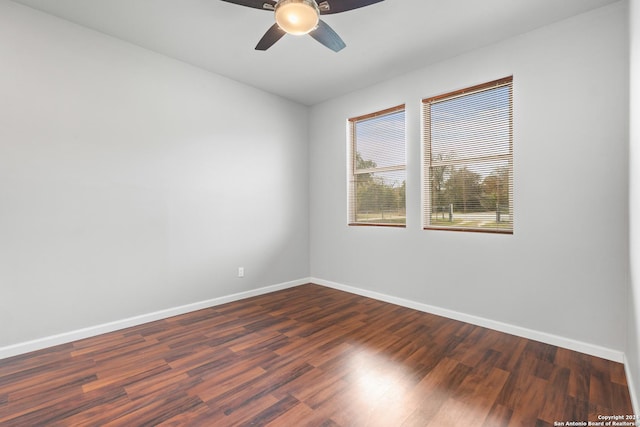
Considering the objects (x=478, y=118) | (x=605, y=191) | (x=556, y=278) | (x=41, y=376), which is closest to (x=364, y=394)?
(x=556, y=278)

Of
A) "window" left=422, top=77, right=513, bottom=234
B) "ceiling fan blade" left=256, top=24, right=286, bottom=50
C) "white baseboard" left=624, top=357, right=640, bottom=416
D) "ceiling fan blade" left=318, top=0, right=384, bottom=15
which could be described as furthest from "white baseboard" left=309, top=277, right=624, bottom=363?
"ceiling fan blade" left=256, top=24, right=286, bottom=50

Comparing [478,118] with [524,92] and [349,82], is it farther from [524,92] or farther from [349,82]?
[349,82]

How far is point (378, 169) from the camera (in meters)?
3.95

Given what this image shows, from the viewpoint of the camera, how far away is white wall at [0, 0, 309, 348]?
2.38 m

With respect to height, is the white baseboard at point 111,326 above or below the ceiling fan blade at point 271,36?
below

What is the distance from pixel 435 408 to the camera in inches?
68.2

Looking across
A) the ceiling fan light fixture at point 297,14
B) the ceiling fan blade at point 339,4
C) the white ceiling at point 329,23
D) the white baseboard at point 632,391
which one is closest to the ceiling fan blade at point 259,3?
the ceiling fan light fixture at point 297,14

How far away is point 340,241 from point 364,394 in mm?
2547

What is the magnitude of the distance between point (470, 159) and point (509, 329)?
172cm

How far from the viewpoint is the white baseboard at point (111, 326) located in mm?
2369

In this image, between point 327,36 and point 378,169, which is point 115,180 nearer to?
point 327,36

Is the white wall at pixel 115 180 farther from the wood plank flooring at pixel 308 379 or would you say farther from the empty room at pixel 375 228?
the wood plank flooring at pixel 308 379

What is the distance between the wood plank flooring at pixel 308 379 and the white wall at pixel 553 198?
384mm

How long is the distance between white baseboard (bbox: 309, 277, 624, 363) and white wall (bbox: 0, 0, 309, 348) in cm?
175
